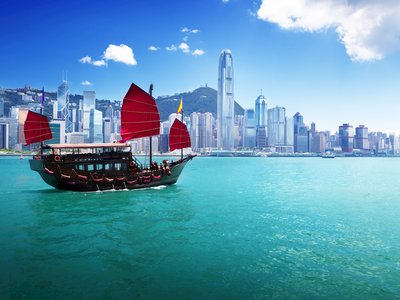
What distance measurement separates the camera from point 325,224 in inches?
598

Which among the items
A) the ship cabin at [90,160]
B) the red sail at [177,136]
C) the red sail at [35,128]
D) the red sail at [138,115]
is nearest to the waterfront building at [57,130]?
the red sail at [35,128]

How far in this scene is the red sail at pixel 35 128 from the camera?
27406 millimetres

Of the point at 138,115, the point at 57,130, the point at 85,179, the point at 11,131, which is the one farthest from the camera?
the point at 11,131

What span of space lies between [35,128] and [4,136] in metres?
152

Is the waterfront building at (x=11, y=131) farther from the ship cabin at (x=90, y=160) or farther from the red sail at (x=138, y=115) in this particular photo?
the ship cabin at (x=90, y=160)

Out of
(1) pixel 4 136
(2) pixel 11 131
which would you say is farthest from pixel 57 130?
(2) pixel 11 131

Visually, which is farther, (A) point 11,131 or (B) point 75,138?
(B) point 75,138

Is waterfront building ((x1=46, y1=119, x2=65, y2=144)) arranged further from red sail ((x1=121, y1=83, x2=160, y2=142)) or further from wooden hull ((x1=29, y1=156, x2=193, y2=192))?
wooden hull ((x1=29, y1=156, x2=193, y2=192))

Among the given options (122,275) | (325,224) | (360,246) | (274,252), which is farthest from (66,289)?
(325,224)

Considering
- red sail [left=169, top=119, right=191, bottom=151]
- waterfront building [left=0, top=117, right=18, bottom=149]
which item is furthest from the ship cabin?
waterfront building [left=0, top=117, right=18, bottom=149]

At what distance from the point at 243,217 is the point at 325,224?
13.2 ft

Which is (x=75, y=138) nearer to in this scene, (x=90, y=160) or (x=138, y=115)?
(x=138, y=115)

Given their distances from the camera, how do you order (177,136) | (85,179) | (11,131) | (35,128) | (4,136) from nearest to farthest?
(85,179)
(35,128)
(177,136)
(4,136)
(11,131)

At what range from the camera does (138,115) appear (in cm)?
2733
